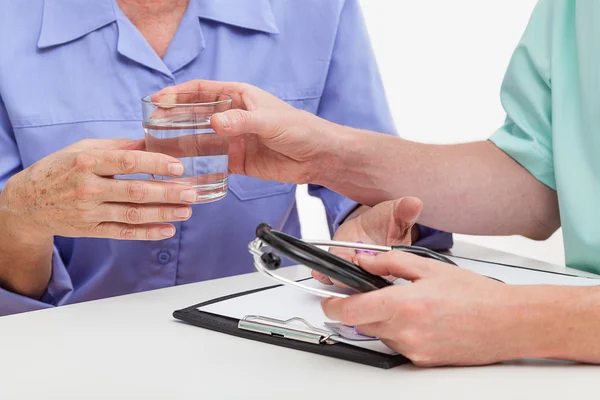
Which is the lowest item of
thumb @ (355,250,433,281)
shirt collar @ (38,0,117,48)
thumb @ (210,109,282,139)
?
thumb @ (355,250,433,281)

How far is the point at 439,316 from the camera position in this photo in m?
0.87

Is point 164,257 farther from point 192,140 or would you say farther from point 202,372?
point 202,372

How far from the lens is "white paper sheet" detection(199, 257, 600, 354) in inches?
39.9

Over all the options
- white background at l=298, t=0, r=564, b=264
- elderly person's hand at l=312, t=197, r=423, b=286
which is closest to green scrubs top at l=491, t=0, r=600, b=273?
elderly person's hand at l=312, t=197, r=423, b=286

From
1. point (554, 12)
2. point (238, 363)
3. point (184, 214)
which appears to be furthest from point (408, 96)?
point (238, 363)

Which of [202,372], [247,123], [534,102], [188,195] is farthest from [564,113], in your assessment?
[202,372]

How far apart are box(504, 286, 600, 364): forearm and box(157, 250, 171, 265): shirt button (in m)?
0.75

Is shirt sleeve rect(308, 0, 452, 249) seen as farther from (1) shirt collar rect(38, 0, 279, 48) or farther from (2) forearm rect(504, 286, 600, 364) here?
(2) forearm rect(504, 286, 600, 364)

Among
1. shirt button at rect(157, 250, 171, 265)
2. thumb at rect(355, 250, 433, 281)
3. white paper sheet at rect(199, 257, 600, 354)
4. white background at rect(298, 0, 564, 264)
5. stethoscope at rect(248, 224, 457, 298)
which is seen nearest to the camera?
stethoscope at rect(248, 224, 457, 298)

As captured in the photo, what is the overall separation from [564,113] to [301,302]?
54 cm

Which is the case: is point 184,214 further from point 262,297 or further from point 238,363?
point 238,363

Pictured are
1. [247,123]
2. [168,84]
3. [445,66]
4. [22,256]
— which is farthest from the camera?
[445,66]

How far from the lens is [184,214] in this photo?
1104mm

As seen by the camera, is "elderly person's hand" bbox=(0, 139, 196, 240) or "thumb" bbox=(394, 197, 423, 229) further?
"thumb" bbox=(394, 197, 423, 229)
